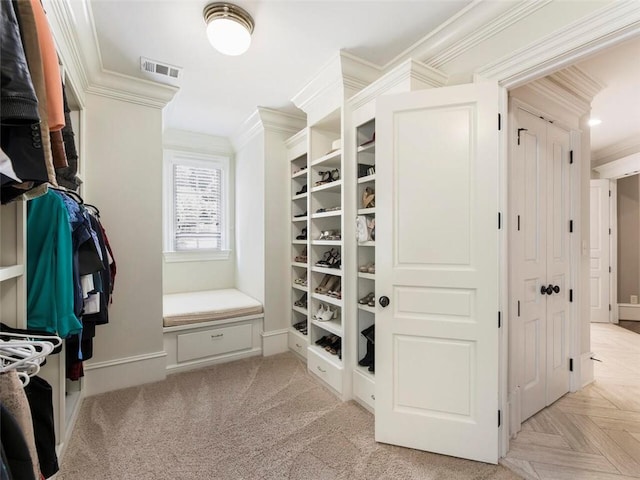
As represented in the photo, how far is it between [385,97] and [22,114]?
1692mm

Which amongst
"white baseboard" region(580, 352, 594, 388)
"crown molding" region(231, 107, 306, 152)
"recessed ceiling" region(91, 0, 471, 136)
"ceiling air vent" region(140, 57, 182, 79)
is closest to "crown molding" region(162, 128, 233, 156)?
"crown molding" region(231, 107, 306, 152)

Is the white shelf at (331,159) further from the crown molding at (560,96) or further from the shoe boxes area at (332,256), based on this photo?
the crown molding at (560,96)

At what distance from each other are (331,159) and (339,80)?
1.99ft

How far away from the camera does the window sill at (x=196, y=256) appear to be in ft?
12.6

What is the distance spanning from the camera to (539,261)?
216 cm

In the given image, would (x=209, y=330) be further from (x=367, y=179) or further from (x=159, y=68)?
(x=159, y=68)

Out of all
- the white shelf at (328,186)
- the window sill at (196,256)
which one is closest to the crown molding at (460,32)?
the white shelf at (328,186)

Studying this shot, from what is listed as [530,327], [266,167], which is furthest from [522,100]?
[266,167]

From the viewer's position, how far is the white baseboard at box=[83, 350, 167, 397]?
2.43m

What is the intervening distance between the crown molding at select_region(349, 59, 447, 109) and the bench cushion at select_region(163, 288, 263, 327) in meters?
2.31

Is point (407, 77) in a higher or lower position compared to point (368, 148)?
higher

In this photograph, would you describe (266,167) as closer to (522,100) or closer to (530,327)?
(522,100)

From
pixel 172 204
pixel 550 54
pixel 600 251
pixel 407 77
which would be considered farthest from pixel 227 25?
pixel 600 251

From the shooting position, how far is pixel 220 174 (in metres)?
4.16
